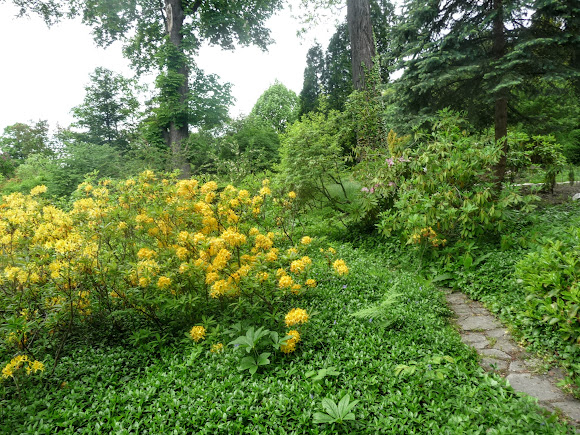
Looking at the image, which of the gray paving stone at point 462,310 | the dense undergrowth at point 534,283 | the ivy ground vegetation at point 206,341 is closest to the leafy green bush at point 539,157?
the dense undergrowth at point 534,283

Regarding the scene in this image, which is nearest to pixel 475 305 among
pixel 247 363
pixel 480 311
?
pixel 480 311

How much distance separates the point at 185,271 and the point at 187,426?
1103mm

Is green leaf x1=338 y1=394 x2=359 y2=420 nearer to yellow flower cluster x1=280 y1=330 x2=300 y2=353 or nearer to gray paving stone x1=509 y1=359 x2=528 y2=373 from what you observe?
yellow flower cluster x1=280 y1=330 x2=300 y2=353

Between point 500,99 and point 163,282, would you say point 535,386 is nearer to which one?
point 163,282

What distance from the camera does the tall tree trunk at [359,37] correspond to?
7.90 m

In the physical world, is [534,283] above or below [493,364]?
above

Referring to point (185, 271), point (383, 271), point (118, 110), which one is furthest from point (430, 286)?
point (118, 110)

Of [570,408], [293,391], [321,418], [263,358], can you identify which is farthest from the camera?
[263,358]

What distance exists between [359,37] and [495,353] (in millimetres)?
7669

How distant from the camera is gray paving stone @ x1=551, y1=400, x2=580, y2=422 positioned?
1.88 m

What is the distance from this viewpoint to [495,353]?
250 centimetres

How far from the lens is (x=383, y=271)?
12.7 feet

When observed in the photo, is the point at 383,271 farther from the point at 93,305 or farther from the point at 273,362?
the point at 93,305

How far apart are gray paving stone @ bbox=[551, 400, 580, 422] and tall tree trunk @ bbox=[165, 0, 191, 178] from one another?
1030 centimetres
